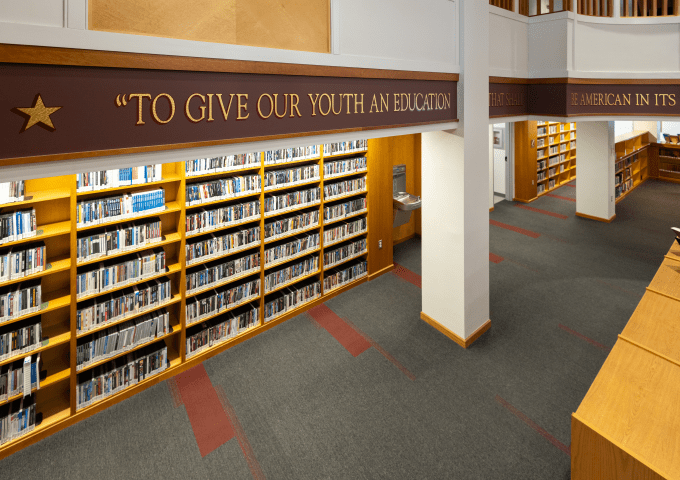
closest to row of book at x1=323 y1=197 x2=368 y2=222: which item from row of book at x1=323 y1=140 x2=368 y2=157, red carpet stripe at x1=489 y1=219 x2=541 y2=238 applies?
A: row of book at x1=323 y1=140 x2=368 y2=157

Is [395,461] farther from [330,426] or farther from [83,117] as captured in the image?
[83,117]

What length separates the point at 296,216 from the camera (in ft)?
15.5

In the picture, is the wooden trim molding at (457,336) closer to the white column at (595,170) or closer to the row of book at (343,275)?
the row of book at (343,275)

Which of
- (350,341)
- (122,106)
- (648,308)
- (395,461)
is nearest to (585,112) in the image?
(648,308)

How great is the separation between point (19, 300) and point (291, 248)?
261cm

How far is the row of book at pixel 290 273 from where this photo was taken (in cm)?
456

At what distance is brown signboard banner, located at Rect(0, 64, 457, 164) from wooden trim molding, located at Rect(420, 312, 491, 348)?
261 cm

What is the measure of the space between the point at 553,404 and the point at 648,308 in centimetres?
110

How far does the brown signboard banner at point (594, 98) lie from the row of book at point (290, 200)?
8.39 feet

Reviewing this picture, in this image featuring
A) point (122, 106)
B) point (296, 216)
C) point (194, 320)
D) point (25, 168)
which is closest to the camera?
point (25, 168)

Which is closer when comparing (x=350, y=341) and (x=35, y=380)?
(x=35, y=380)

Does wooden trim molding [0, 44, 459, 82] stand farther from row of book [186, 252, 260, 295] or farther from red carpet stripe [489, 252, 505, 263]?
red carpet stripe [489, 252, 505, 263]

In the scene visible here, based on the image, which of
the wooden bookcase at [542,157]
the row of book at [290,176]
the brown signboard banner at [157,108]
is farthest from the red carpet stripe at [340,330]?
the wooden bookcase at [542,157]

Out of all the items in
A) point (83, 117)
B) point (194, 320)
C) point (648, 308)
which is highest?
point (83, 117)
